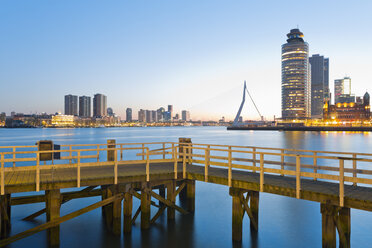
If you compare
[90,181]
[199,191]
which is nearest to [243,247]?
[90,181]

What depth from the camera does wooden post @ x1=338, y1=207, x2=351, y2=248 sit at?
1000 cm

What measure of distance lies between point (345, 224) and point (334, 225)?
0.36m

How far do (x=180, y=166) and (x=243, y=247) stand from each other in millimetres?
4935

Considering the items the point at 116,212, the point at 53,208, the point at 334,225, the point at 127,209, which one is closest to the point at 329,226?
the point at 334,225

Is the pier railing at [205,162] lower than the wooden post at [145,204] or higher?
higher

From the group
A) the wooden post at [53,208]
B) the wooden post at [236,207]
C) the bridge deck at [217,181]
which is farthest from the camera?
the wooden post at [236,207]

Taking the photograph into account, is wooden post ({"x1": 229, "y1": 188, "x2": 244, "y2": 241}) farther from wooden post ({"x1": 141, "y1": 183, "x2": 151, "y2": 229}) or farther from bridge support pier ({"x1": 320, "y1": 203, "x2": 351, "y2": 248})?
wooden post ({"x1": 141, "y1": 183, "x2": 151, "y2": 229})

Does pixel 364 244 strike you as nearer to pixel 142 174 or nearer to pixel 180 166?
pixel 180 166

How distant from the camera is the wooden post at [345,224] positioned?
9996mm

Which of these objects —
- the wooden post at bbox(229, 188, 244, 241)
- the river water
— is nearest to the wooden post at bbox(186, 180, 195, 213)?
the river water

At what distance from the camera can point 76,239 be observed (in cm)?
1402

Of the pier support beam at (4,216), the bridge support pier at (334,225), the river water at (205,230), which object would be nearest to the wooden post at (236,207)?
the river water at (205,230)

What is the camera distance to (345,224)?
10117 millimetres

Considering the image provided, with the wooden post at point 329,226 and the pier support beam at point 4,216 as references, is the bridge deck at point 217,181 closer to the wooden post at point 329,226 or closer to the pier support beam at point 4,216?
the wooden post at point 329,226
